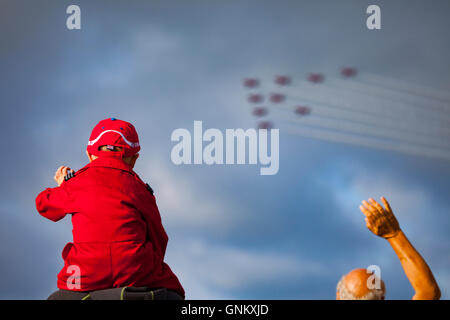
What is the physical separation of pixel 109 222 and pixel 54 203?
60cm

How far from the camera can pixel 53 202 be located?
485 centimetres

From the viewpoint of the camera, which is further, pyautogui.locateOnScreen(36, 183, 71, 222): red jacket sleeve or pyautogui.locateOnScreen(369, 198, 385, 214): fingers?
pyautogui.locateOnScreen(36, 183, 71, 222): red jacket sleeve

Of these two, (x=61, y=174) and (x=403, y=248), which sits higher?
(x=61, y=174)

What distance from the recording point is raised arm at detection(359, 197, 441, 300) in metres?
3.90

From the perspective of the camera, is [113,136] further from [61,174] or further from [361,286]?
[361,286]

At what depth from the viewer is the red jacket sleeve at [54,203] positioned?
4812mm

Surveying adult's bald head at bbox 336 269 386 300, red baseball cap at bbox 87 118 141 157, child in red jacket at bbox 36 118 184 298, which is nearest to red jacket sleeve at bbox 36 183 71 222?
child in red jacket at bbox 36 118 184 298

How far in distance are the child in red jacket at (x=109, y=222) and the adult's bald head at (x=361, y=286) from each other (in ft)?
5.42

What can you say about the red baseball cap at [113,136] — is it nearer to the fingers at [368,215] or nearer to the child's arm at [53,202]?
the child's arm at [53,202]

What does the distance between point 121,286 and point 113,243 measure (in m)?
0.36

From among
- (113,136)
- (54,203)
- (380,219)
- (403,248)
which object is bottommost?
(403,248)

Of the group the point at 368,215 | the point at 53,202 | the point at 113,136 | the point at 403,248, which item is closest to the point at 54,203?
the point at 53,202

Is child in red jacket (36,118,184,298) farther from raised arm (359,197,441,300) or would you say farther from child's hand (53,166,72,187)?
raised arm (359,197,441,300)
